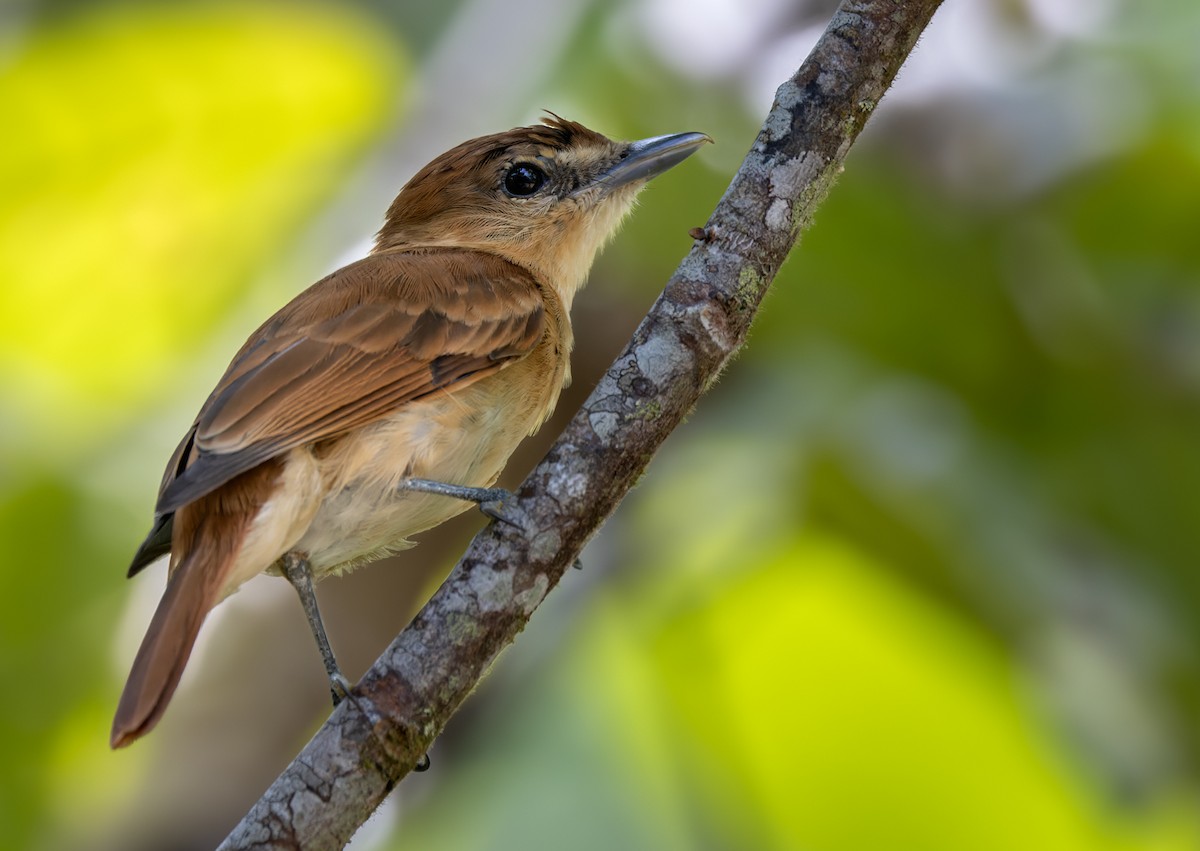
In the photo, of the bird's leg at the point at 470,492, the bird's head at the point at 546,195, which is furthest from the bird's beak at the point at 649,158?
the bird's leg at the point at 470,492

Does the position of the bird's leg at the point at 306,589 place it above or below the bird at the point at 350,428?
below

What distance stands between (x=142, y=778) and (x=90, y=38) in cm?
220

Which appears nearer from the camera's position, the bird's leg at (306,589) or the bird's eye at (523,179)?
the bird's leg at (306,589)

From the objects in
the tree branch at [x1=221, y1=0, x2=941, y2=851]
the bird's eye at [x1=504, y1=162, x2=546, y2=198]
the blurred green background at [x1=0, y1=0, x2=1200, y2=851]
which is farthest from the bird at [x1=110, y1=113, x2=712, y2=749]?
the blurred green background at [x1=0, y1=0, x2=1200, y2=851]

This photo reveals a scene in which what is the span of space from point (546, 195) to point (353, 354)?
1.11m

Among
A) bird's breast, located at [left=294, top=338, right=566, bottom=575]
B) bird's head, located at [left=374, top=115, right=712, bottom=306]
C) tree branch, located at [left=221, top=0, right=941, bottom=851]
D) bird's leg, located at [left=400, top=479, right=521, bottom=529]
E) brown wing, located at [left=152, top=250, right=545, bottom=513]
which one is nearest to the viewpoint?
tree branch, located at [left=221, top=0, right=941, bottom=851]

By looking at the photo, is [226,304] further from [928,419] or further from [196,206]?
[928,419]

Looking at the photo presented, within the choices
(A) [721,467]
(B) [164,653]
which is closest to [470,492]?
(B) [164,653]

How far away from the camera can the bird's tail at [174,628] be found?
241cm

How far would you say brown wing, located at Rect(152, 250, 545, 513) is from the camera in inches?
111

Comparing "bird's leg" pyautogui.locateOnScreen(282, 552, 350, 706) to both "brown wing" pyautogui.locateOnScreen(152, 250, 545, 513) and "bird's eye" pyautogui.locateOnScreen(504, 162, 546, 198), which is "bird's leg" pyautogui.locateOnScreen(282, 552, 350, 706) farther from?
"bird's eye" pyautogui.locateOnScreen(504, 162, 546, 198)

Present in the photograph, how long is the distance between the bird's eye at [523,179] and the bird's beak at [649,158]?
18 centimetres

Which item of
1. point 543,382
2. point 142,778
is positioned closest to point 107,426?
point 142,778

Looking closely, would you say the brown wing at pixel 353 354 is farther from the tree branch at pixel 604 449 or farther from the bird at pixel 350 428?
the tree branch at pixel 604 449
